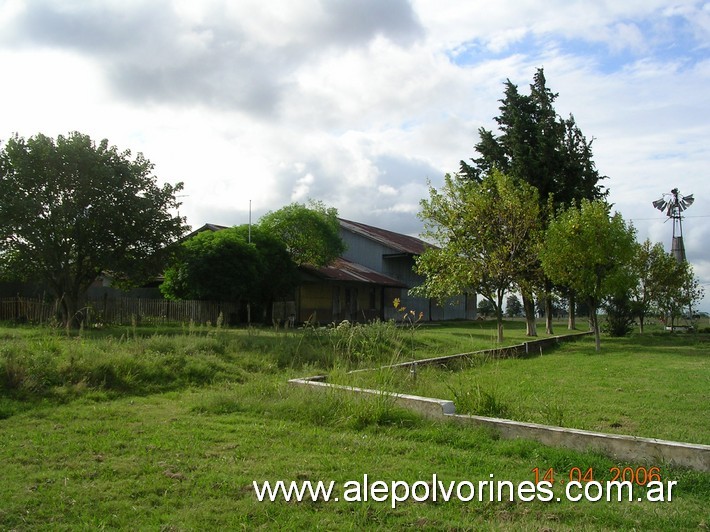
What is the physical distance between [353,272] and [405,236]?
17.3 metres

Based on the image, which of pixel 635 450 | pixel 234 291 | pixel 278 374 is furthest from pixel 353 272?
pixel 635 450

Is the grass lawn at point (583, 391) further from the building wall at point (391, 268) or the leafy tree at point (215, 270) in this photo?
the building wall at point (391, 268)

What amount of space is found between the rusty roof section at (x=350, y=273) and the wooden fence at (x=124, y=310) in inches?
234

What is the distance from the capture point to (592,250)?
2173 cm

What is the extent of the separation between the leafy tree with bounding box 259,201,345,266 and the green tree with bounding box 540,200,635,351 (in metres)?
12.8

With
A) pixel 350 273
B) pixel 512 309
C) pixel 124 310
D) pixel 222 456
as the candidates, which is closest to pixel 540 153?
pixel 350 273

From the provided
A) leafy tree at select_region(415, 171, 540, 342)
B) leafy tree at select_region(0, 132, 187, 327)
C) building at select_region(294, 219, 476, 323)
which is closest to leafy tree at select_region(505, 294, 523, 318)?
building at select_region(294, 219, 476, 323)

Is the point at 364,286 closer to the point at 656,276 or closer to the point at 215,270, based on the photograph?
the point at 215,270

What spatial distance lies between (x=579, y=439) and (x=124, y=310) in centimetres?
1904

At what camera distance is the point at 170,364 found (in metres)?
11.2

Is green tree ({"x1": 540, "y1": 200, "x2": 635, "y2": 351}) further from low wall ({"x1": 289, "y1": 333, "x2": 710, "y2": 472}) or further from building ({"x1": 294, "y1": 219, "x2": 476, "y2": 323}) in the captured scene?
low wall ({"x1": 289, "y1": 333, "x2": 710, "y2": 472})

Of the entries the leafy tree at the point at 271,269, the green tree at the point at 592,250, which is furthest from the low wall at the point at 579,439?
the leafy tree at the point at 271,269

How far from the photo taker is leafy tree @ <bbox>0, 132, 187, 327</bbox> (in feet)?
60.8

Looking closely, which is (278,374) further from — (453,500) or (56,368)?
(453,500)
